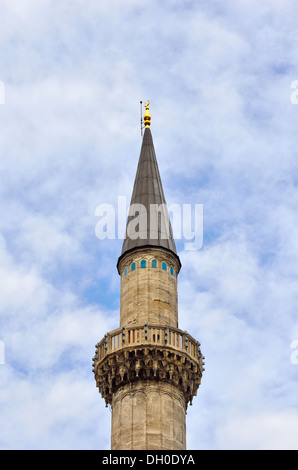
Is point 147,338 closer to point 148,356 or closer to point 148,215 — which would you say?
point 148,356

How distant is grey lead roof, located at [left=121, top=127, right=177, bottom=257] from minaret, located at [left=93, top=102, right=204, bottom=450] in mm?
82

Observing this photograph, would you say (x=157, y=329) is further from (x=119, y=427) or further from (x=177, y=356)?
(x=119, y=427)

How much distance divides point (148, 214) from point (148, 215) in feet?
0.28

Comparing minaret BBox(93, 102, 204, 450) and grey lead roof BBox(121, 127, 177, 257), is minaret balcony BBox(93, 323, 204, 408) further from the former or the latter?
grey lead roof BBox(121, 127, 177, 257)

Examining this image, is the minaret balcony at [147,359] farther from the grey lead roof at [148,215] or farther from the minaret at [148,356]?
the grey lead roof at [148,215]

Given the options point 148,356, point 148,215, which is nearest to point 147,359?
point 148,356

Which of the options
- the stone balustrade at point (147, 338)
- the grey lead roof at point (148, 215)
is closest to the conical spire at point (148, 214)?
the grey lead roof at point (148, 215)

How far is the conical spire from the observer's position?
4641cm

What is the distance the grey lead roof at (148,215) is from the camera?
4641 centimetres

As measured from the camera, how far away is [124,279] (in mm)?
45656

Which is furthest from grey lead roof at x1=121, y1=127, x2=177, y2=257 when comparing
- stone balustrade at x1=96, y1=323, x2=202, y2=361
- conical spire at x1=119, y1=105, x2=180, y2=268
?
stone balustrade at x1=96, y1=323, x2=202, y2=361

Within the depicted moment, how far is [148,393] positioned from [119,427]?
6.86 ft

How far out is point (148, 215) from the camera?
156ft

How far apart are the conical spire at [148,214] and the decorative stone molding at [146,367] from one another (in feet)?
21.8
